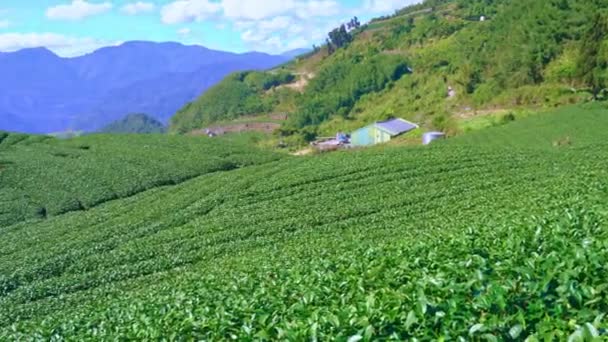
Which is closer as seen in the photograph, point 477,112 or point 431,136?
point 431,136

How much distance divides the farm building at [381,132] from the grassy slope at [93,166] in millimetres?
25220

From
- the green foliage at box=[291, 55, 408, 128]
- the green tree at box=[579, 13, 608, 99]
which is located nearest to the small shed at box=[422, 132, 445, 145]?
the green tree at box=[579, 13, 608, 99]

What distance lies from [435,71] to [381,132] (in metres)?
32.4

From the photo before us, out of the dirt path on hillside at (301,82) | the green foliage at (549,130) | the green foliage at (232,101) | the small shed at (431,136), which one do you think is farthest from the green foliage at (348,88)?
the green foliage at (549,130)

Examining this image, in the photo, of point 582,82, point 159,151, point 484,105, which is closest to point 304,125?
point 484,105

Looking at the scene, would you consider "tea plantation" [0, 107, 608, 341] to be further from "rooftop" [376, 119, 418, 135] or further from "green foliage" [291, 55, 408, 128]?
"green foliage" [291, 55, 408, 128]

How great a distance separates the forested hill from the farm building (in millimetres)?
2783

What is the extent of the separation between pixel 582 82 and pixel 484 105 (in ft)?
41.5

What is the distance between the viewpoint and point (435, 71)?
10306cm

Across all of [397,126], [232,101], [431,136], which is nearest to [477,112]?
[397,126]

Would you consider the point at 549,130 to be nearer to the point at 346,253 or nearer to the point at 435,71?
the point at 346,253

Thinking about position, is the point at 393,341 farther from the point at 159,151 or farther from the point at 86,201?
the point at 159,151

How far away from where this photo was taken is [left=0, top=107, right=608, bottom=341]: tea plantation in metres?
4.75

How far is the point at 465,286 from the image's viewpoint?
202 inches
